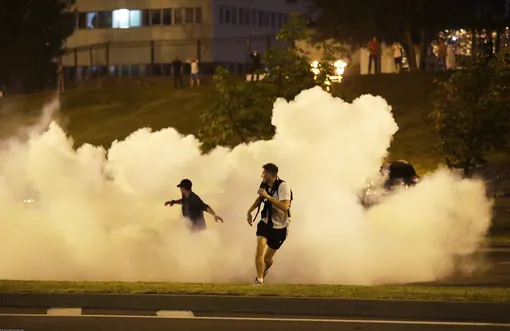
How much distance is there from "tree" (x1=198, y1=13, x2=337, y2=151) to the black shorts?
981 cm

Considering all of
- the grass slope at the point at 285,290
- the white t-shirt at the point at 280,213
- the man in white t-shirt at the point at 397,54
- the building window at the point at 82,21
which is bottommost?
the grass slope at the point at 285,290

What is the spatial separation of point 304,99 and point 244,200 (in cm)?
179

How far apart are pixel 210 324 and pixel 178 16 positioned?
61.5m

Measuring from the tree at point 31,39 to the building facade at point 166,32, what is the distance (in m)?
2.83

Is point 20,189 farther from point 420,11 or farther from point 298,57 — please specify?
point 420,11

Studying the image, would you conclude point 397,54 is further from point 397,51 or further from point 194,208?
point 194,208

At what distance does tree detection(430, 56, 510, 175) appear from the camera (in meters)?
26.2

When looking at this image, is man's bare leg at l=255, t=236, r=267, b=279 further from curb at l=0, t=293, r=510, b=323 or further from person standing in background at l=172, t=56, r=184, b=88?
person standing in background at l=172, t=56, r=184, b=88

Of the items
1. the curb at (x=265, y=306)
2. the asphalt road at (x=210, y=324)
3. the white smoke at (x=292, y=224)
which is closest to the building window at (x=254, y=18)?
the white smoke at (x=292, y=224)

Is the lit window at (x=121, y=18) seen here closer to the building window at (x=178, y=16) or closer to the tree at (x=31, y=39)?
the building window at (x=178, y=16)

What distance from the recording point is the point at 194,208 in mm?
17047

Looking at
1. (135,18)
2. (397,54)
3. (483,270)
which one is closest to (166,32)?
(135,18)

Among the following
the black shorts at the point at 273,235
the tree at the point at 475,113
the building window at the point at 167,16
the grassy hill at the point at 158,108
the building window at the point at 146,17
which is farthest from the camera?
the building window at the point at 146,17

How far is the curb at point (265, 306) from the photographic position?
12297 mm
